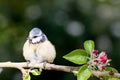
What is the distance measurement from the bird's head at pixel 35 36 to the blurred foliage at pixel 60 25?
1.84 meters

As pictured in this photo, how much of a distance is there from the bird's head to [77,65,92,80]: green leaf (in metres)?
0.22

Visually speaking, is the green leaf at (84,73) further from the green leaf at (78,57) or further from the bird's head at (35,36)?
the bird's head at (35,36)

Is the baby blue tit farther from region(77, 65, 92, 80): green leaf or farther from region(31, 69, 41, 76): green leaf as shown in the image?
region(77, 65, 92, 80): green leaf

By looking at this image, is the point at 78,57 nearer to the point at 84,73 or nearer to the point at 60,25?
the point at 84,73

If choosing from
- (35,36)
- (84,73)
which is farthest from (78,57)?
(35,36)

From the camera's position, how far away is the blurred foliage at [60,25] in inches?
143

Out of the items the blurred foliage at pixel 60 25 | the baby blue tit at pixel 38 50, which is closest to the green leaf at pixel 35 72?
the baby blue tit at pixel 38 50

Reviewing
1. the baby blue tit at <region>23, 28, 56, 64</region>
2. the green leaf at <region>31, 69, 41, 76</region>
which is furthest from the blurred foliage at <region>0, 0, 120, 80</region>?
the green leaf at <region>31, 69, 41, 76</region>

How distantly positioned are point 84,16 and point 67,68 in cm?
253

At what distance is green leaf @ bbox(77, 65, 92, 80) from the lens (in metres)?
1.43

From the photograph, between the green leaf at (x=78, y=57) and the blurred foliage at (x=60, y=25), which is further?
the blurred foliage at (x=60, y=25)

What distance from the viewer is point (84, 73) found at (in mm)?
1430

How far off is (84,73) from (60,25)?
238 centimetres

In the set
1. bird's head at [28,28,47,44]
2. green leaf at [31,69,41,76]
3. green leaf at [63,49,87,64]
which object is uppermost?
bird's head at [28,28,47,44]
